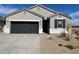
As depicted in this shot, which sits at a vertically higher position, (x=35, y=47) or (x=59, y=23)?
(x=59, y=23)

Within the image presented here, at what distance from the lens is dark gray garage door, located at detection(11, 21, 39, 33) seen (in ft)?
91.4

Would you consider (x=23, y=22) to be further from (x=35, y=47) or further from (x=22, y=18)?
(x=35, y=47)

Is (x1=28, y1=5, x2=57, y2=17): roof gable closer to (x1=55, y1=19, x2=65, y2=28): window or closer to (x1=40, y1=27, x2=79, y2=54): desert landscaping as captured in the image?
(x1=55, y1=19, x2=65, y2=28): window

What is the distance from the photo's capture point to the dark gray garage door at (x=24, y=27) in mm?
27859

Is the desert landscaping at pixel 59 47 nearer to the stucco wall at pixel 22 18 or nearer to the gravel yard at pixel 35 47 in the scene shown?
the gravel yard at pixel 35 47

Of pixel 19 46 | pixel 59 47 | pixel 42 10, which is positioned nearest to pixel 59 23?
pixel 42 10

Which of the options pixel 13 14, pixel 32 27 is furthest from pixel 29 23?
pixel 13 14

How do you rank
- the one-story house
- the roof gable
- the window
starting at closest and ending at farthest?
the window, the one-story house, the roof gable

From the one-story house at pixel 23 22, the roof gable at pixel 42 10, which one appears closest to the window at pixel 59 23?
the one-story house at pixel 23 22

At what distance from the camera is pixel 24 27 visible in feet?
91.7

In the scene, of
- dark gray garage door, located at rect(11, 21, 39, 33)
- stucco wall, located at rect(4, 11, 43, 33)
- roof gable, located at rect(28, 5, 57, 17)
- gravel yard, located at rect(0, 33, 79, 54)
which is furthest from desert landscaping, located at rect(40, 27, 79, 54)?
roof gable, located at rect(28, 5, 57, 17)

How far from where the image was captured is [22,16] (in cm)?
2792

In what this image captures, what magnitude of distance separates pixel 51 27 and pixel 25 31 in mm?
4432
